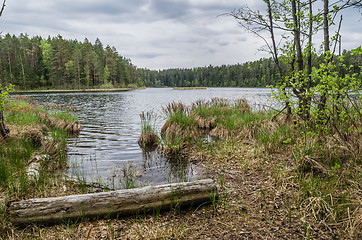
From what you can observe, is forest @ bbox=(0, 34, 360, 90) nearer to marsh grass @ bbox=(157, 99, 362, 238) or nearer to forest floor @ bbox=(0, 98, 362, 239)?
marsh grass @ bbox=(157, 99, 362, 238)

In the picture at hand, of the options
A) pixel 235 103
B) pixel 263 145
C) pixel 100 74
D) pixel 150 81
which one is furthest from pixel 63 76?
pixel 150 81

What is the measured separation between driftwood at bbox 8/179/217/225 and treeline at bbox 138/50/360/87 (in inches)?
4097

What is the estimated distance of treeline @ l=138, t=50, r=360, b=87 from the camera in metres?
113

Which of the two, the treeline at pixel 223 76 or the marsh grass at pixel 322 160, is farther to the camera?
the treeline at pixel 223 76

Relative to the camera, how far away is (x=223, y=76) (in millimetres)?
137000

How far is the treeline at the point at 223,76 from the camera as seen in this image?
4459 inches

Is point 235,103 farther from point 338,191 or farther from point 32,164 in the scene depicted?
point 32,164

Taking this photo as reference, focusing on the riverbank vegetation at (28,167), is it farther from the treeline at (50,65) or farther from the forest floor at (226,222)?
the treeline at (50,65)

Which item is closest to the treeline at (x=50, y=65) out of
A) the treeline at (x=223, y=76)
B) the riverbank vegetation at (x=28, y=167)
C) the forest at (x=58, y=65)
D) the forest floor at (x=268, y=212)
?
the forest at (x=58, y=65)

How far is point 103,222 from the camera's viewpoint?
3.25m

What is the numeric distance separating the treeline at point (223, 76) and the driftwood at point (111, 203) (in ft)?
341

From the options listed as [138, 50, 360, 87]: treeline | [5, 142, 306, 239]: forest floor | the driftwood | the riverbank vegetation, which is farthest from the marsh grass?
[138, 50, 360, 87]: treeline

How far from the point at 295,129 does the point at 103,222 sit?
20.4ft

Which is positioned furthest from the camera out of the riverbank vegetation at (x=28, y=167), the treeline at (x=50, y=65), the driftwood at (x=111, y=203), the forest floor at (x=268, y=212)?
the treeline at (x=50, y=65)
